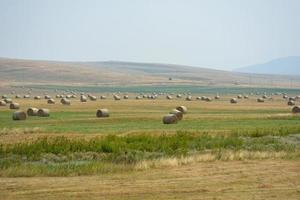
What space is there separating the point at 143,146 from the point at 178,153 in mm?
1961

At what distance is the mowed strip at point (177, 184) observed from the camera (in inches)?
701

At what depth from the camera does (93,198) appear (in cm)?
1734

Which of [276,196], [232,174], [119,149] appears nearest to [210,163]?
[232,174]

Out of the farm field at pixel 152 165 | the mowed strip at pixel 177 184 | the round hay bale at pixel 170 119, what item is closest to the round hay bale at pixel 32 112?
the round hay bale at pixel 170 119

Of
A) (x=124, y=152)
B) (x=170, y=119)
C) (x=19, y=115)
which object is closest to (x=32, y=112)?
(x=19, y=115)

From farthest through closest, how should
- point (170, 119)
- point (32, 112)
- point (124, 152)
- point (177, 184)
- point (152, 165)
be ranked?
point (32, 112) < point (170, 119) < point (124, 152) < point (152, 165) < point (177, 184)

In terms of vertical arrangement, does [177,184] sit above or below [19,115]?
above

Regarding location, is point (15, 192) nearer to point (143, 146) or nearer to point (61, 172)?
point (61, 172)

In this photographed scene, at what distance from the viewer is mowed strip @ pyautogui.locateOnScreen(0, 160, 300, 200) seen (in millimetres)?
17812

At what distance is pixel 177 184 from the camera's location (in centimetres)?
1972

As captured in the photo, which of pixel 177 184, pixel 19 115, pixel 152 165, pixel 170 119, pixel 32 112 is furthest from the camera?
pixel 32 112

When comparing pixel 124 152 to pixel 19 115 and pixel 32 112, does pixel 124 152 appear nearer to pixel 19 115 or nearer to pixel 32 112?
pixel 19 115

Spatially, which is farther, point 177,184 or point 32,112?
point 32,112

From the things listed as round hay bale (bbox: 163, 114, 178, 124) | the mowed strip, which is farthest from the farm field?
round hay bale (bbox: 163, 114, 178, 124)
